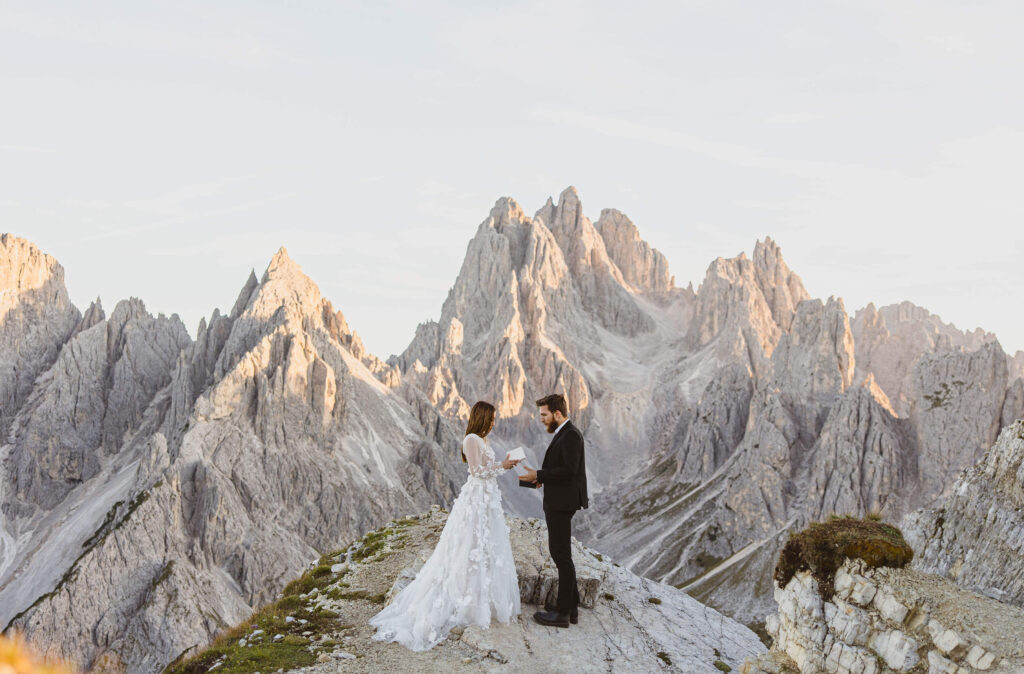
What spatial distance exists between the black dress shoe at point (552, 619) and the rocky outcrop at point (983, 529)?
8317 mm

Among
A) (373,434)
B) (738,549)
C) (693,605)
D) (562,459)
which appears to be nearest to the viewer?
(562,459)

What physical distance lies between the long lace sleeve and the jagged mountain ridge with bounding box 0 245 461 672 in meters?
89.4

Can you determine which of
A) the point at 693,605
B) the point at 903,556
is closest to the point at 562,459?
the point at 903,556

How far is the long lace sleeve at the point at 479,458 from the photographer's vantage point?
672 inches

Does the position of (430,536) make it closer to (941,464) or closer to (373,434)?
(941,464)

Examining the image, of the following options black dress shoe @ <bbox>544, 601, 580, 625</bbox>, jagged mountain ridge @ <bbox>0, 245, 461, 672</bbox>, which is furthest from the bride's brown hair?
jagged mountain ridge @ <bbox>0, 245, 461, 672</bbox>

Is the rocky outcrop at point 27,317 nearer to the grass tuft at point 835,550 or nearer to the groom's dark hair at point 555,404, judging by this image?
the groom's dark hair at point 555,404

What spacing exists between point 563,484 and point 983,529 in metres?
9.48

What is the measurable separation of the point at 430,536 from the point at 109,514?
103 metres

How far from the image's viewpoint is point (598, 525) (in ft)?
533

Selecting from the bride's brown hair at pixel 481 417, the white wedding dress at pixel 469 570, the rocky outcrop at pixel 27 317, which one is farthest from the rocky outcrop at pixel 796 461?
the rocky outcrop at pixel 27 317

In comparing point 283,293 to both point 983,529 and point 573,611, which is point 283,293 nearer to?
point 573,611

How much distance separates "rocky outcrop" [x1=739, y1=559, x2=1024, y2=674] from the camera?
1317cm

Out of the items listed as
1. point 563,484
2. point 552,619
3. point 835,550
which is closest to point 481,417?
point 563,484
